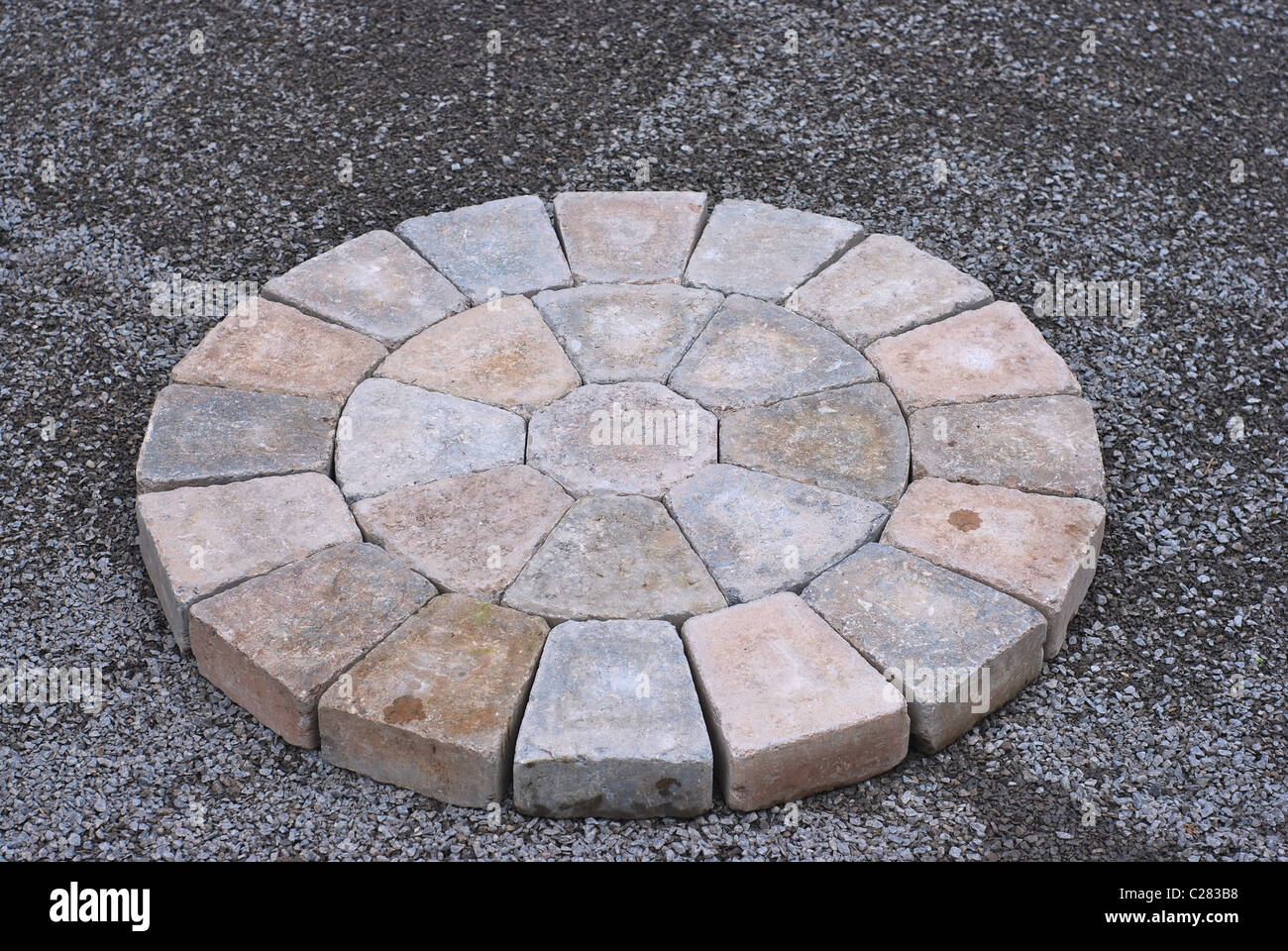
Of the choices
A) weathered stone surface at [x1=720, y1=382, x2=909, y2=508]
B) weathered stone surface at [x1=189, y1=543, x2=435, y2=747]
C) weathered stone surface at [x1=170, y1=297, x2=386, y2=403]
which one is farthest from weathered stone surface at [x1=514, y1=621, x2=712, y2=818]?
weathered stone surface at [x1=170, y1=297, x2=386, y2=403]

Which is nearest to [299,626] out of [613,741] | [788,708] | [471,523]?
[471,523]

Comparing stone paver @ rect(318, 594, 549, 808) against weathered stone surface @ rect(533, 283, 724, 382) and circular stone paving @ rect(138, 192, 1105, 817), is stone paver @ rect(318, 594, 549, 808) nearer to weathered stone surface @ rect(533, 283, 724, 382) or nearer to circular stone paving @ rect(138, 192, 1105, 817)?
circular stone paving @ rect(138, 192, 1105, 817)

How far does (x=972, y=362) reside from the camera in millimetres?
4105

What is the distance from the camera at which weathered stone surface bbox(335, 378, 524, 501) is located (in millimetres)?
3730

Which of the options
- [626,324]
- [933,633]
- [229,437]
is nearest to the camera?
[933,633]

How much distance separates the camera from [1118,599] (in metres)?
3.66

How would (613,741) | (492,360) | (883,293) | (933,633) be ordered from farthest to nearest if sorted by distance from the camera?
1. (883,293)
2. (492,360)
3. (933,633)
4. (613,741)

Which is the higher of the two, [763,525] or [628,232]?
[628,232]

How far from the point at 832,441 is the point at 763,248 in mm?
1003

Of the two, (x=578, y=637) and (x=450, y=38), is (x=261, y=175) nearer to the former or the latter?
(x=450, y=38)

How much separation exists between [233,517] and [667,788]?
1.43m

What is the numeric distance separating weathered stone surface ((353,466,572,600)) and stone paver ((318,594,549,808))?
0.19m

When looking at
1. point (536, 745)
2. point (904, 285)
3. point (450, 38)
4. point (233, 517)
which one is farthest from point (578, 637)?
point (450, 38)

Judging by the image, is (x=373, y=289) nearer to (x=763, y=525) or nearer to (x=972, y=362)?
(x=763, y=525)
